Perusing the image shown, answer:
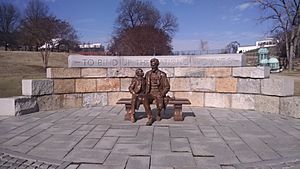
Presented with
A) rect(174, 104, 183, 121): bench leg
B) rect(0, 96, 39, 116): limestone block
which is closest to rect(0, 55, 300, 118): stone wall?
rect(0, 96, 39, 116): limestone block

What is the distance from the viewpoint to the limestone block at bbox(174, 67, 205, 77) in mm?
10227

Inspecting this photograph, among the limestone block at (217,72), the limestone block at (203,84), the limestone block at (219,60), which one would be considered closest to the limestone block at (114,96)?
the limestone block at (203,84)

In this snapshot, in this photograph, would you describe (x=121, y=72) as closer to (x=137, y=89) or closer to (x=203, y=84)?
(x=203, y=84)

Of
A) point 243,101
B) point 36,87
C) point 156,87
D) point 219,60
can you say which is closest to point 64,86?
point 36,87

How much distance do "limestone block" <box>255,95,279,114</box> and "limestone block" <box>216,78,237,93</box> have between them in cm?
78

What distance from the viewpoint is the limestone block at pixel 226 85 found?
984cm

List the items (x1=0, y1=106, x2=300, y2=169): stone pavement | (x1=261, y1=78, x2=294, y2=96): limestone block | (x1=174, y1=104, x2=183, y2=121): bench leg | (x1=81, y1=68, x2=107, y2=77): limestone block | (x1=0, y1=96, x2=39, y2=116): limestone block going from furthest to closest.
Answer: (x1=81, y1=68, x2=107, y2=77): limestone block < (x1=261, y1=78, x2=294, y2=96): limestone block < (x1=0, y1=96, x2=39, y2=116): limestone block < (x1=174, y1=104, x2=183, y2=121): bench leg < (x1=0, y1=106, x2=300, y2=169): stone pavement

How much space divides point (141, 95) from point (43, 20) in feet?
92.9

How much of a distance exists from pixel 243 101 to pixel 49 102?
243 inches

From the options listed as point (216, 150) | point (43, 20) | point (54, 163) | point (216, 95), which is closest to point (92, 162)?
point (54, 163)

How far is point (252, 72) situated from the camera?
938cm

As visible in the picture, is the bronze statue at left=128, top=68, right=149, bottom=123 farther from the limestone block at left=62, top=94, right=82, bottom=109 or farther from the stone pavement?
the limestone block at left=62, top=94, right=82, bottom=109

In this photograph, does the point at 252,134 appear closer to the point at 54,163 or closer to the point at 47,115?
the point at 54,163

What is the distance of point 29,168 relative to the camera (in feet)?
14.9
